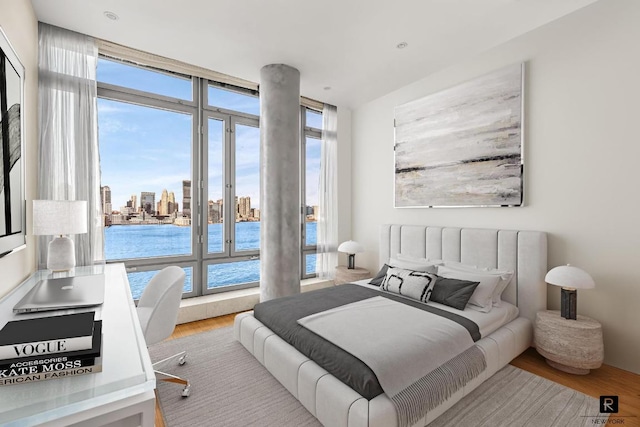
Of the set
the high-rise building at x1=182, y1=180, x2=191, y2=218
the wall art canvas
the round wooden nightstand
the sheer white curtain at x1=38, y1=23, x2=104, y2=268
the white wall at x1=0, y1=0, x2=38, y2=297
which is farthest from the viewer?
the high-rise building at x1=182, y1=180, x2=191, y2=218

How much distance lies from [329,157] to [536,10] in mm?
2946

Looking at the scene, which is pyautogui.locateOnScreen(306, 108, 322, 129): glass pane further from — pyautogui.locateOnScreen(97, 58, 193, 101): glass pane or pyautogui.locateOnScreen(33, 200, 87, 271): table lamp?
pyautogui.locateOnScreen(33, 200, 87, 271): table lamp

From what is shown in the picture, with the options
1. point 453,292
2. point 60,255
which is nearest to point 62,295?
point 60,255

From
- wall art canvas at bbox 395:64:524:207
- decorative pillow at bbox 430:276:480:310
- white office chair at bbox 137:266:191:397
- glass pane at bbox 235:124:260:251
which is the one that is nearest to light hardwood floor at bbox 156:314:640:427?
white office chair at bbox 137:266:191:397

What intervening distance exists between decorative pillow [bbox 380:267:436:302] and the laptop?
8.04ft

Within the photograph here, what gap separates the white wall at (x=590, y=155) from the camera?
7.75ft

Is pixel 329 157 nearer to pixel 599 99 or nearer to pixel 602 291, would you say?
pixel 599 99

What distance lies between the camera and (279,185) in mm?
3564

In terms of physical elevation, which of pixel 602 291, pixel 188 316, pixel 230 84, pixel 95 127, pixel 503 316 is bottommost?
pixel 188 316

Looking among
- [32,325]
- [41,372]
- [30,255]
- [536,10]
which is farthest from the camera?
[536,10]

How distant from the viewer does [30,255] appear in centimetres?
238

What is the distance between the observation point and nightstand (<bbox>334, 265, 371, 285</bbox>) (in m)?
4.16

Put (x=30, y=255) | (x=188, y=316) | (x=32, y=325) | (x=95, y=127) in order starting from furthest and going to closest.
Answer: (x=188, y=316)
(x=95, y=127)
(x=30, y=255)
(x=32, y=325)

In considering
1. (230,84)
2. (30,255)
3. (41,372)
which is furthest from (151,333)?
(230,84)
